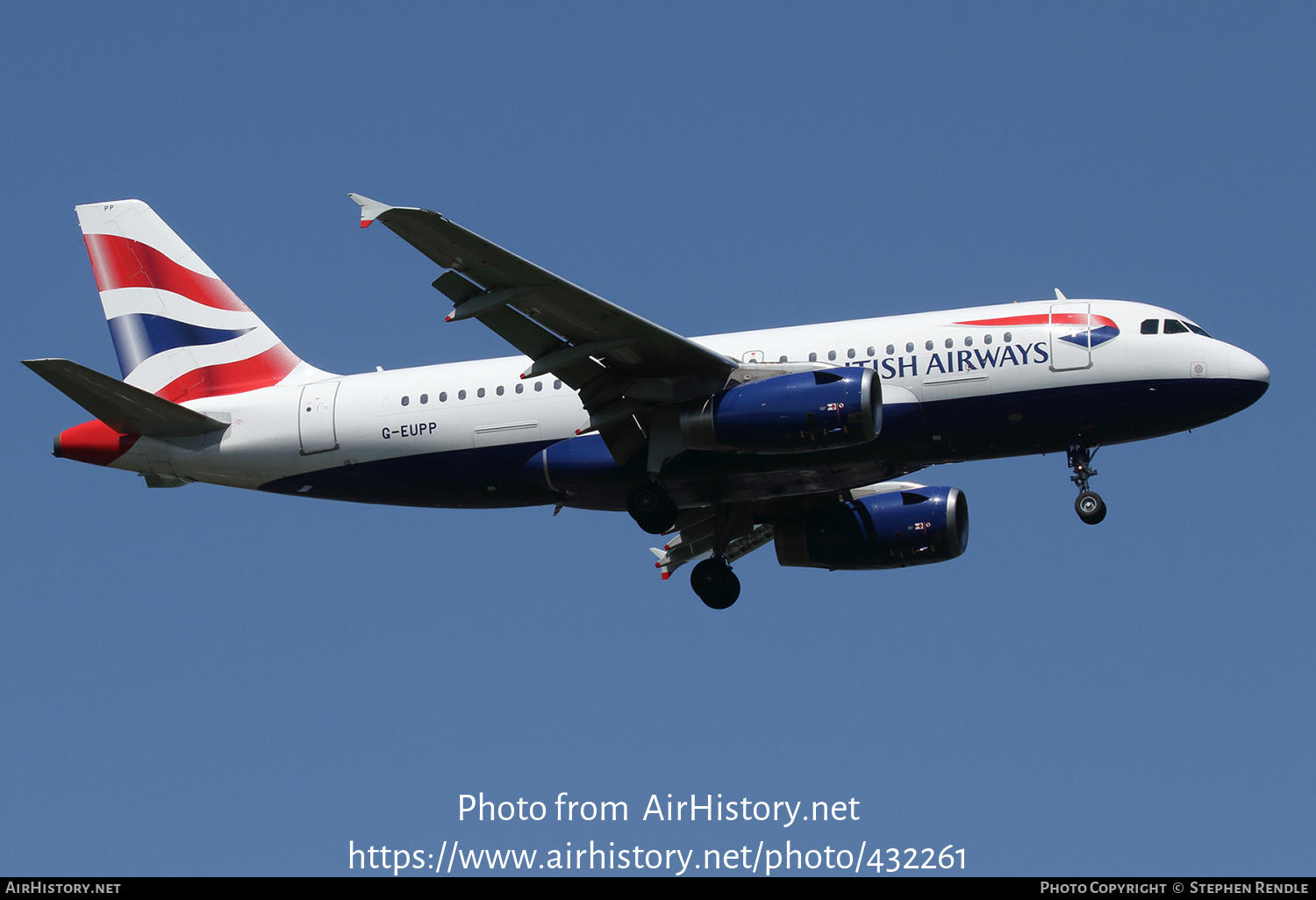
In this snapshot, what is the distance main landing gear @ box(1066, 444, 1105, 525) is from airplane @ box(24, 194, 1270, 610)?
44 millimetres

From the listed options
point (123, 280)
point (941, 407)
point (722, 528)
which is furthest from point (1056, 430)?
point (123, 280)

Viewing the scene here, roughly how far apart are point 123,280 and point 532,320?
41.3 ft

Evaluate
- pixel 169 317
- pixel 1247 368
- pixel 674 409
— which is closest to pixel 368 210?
pixel 674 409

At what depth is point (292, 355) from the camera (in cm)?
3712

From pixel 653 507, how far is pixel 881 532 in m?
5.87

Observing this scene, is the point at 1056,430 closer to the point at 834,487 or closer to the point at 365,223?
the point at 834,487

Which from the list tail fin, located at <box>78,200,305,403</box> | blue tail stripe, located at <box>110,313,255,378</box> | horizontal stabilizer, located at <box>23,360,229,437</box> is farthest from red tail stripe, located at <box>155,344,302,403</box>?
horizontal stabilizer, located at <box>23,360,229,437</box>

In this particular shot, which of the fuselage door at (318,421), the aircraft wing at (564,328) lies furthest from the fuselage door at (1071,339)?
the fuselage door at (318,421)

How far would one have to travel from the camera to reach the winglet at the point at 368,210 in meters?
26.9

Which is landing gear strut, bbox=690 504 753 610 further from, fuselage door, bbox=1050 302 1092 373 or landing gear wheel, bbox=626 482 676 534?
fuselage door, bbox=1050 302 1092 373

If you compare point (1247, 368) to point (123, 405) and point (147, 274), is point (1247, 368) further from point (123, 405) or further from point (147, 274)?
point (147, 274)

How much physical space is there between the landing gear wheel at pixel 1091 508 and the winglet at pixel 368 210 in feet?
47.5

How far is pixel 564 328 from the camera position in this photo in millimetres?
31094

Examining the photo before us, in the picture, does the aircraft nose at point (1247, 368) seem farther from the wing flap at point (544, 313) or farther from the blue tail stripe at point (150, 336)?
the blue tail stripe at point (150, 336)
